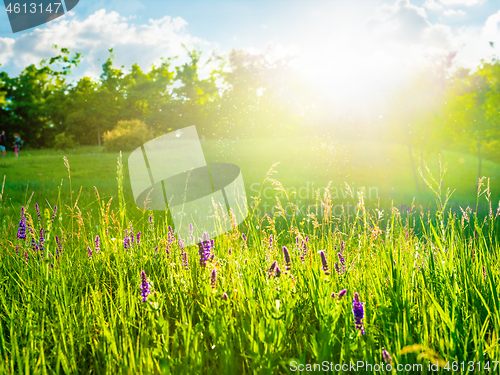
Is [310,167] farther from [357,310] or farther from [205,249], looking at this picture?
[357,310]

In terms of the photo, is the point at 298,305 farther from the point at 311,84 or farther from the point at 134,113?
the point at 134,113

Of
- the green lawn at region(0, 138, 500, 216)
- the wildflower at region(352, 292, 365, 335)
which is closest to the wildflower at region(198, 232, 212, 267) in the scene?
the wildflower at region(352, 292, 365, 335)

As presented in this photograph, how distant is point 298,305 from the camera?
2078 mm

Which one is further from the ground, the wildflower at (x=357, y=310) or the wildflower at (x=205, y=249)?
the wildflower at (x=205, y=249)

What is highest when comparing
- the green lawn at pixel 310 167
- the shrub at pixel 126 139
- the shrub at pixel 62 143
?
the shrub at pixel 62 143

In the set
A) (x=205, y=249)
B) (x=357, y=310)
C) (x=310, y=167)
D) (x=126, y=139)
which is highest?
(x=126, y=139)

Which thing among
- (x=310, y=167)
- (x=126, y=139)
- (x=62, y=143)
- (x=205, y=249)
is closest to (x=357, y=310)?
(x=205, y=249)

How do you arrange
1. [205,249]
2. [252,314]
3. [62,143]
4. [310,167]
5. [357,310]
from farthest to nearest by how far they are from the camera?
[62,143], [310,167], [205,249], [252,314], [357,310]

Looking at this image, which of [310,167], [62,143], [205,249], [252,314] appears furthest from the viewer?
[62,143]

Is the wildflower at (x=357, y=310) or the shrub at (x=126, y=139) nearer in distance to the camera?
the wildflower at (x=357, y=310)

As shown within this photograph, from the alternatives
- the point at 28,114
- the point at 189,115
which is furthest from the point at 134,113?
the point at 28,114

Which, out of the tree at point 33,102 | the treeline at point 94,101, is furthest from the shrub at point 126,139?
the tree at point 33,102

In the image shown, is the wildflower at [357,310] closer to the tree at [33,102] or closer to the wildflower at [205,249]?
the wildflower at [205,249]

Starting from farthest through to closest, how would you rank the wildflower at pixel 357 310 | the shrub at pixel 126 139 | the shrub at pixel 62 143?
1. the shrub at pixel 62 143
2. the shrub at pixel 126 139
3. the wildflower at pixel 357 310
